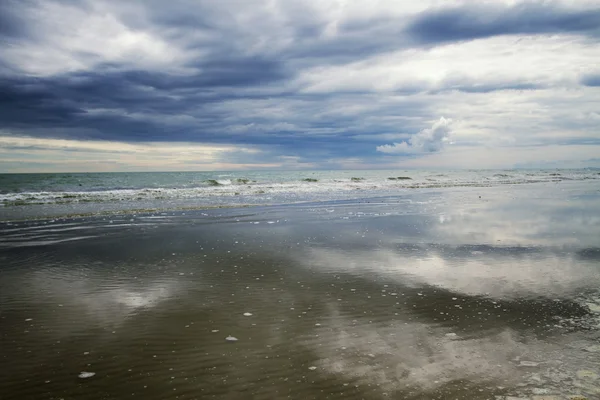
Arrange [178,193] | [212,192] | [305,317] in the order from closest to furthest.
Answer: [305,317], [178,193], [212,192]

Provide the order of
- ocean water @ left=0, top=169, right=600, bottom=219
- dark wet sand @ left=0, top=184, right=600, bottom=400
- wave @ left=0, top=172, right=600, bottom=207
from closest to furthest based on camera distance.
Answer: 1. dark wet sand @ left=0, top=184, right=600, bottom=400
2. ocean water @ left=0, top=169, right=600, bottom=219
3. wave @ left=0, top=172, right=600, bottom=207

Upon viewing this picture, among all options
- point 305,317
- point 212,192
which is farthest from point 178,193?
point 305,317

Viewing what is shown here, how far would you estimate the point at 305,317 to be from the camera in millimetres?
6859

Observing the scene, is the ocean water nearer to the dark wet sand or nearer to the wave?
the wave

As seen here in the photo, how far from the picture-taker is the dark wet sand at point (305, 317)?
4.80 meters

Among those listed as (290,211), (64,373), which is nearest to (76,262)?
(64,373)

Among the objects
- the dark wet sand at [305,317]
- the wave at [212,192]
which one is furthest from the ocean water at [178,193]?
the dark wet sand at [305,317]

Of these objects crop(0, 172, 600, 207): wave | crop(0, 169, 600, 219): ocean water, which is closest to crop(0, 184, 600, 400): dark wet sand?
crop(0, 169, 600, 219): ocean water

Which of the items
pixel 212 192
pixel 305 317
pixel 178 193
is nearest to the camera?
pixel 305 317

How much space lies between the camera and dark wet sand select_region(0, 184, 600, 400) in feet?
15.8

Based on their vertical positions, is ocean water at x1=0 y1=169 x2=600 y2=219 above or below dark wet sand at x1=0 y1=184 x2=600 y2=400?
above

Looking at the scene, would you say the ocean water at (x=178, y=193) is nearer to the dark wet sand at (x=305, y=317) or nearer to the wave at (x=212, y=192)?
the wave at (x=212, y=192)

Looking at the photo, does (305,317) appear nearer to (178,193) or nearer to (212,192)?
(178,193)

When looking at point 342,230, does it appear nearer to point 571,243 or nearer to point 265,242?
point 265,242
